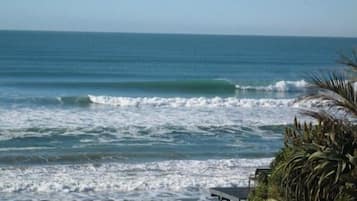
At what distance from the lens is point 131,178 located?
46.7 feet

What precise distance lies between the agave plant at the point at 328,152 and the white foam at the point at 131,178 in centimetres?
654

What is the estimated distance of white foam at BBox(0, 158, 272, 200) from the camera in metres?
13.1

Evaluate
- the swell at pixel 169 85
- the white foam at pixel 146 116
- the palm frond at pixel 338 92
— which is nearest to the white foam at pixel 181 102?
the white foam at pixel 146 116

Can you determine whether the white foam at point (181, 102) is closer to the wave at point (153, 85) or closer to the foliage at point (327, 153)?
the wave at point (153, 85)

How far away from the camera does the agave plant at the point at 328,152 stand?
19.4 ft

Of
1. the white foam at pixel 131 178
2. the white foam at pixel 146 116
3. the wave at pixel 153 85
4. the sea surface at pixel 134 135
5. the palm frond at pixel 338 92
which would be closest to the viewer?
the palm frond at pixel 338 92

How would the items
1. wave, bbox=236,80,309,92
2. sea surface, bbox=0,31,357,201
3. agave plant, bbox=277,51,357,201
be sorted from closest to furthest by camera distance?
agave plant, bbox=277,51,357,201 → sea surface, bbox=0,31,357,201 → wave, bbox=236,80,309,92

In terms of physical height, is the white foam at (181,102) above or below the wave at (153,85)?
below

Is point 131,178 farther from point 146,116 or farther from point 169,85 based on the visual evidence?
point 169,85

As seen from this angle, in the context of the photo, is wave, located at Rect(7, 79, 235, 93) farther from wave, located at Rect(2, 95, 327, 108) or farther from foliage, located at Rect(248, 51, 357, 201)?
foliage, located at Rect(248, 51, 357, 201)

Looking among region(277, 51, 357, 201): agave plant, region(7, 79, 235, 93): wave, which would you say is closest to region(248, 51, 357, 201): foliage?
region(277, 51, 357, 201): agave plant

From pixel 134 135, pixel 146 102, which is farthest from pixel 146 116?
pixel 146 102

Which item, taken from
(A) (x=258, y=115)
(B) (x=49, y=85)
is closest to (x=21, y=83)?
(B) (x=49, y=85)

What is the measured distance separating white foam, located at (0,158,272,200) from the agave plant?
6545 millimetres
